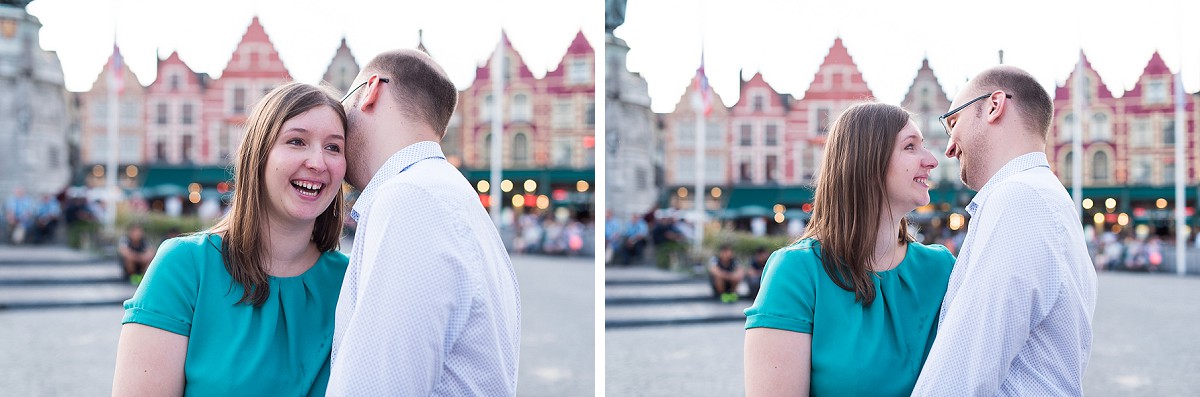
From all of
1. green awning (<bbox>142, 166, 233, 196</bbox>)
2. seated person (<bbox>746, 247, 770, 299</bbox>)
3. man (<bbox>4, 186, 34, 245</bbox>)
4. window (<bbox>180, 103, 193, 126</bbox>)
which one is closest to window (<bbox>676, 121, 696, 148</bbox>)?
green awning (<bbox>142, 166, 233, 196</bbox>)

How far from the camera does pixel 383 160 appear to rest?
5.22 ft

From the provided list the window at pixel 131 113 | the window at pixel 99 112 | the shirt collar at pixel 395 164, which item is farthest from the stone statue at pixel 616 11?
the window at pixel 131 113

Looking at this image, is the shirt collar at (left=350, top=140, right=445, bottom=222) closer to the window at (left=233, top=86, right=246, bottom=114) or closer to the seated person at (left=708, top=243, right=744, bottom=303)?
the seated person at (left=708, top=243, right=744, bottom=303)

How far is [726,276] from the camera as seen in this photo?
11.3 meters

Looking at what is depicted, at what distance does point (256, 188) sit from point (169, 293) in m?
0.25

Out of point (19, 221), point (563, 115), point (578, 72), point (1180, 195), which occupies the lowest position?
point (19, 221)

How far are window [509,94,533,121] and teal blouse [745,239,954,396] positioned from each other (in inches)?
1056

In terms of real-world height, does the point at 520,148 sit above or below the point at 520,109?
below

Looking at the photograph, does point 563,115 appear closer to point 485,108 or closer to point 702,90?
point 485,108

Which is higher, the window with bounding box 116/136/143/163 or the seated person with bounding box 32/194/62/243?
the window with bounding box 116/136/143/163

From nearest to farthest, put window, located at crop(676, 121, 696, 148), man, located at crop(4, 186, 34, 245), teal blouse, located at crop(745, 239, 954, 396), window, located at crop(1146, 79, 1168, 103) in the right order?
teal blouse, located at crop(745, 239, 954, 396) < man, located at crop(4, 186, 34, 245) < window, located at crop(676, 121, 696, 148) < window, located at crop(1146, 79, 1168, 103)

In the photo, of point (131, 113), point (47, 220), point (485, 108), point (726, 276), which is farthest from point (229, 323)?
point (131, 113)

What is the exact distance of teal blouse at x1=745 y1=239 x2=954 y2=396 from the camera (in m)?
1.74

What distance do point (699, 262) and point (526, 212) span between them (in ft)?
41.5
